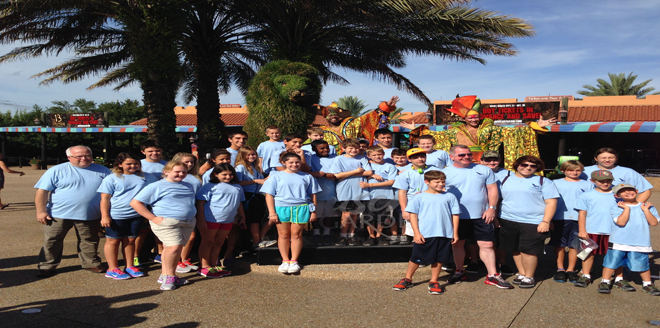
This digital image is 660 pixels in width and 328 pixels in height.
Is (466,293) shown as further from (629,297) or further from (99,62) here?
(99,62)

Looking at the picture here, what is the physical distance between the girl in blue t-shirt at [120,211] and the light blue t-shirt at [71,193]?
23 cm

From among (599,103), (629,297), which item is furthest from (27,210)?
(599,103)

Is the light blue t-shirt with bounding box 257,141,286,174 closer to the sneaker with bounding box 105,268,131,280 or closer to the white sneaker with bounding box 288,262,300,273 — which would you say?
the white sneaker with bounding box 288,262,300,273

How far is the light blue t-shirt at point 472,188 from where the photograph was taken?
4.55 meters

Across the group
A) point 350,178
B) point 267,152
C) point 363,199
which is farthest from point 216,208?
point 363,199

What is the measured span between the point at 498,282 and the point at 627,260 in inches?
46.0

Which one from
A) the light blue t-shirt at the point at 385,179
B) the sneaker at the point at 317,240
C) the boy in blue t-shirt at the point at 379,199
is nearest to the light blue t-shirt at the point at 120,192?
the sneaker at the point at 317,240

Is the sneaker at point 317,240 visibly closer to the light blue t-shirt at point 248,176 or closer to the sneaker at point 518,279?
the light blue t-shirt at point 248,176

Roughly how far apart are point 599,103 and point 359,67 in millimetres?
17019

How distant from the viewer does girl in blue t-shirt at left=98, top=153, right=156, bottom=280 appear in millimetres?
4594

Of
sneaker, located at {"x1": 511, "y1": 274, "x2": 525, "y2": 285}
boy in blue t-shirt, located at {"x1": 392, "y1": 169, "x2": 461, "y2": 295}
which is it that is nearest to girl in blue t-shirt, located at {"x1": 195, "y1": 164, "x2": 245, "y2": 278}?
boy in blue t-shirt, located at {"x1": 392, "y1": 169, "x2": 461, "y2": 295}

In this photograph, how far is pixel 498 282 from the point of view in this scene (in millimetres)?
4438

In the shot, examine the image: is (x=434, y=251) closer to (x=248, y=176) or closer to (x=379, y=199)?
(x=379, y=199)

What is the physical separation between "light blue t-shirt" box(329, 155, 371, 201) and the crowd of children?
0.01 metres
